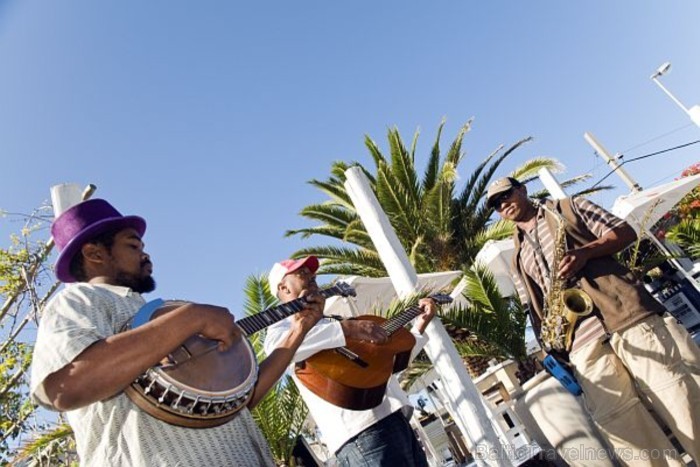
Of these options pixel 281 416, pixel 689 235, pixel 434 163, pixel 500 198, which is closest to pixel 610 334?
pixel 500 198

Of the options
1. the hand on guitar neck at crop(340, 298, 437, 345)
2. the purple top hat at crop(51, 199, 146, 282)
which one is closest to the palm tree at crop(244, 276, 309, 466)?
the hand on guitar neck at crop(340, 298, 437, 345)

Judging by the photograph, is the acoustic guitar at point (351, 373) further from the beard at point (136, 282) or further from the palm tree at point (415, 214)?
the palm tree at point (415, 214)

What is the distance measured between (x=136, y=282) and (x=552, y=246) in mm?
2522

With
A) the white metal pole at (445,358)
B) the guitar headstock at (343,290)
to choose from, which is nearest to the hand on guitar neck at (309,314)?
the guitar headstock at (343,290)

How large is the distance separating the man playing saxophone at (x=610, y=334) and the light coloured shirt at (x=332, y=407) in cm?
→ 112

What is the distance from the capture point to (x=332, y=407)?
2.65 m

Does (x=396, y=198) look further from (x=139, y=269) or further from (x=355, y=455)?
(x=139, y=269)

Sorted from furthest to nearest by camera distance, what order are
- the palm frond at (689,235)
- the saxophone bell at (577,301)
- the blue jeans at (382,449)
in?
1. the palm frond at (689,235)
2. the saxophone bell at (577,301)
3. the blue jeans at (382,449)

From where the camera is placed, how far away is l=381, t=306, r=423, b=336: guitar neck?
3.50 meters

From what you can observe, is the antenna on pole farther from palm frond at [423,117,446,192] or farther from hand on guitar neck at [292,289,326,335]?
hand on guitar neck at [292,289,326,335]

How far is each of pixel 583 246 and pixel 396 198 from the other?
893cm

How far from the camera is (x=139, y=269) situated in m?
1.69

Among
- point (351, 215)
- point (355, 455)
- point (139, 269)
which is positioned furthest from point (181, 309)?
point (351, 215)

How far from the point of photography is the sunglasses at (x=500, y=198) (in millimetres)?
3318
